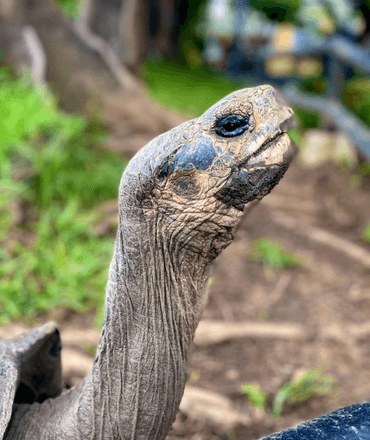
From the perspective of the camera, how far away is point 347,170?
16.4 ft

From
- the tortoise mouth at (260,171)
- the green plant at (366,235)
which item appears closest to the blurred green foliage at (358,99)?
the green plant at (366,235)

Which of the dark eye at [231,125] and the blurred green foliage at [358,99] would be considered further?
the blurred green foliage at [358,99]

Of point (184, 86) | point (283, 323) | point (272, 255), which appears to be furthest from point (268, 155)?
point (184, 86)

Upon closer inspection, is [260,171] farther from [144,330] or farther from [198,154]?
[144,330]

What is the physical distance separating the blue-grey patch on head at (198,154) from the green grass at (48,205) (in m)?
1.89

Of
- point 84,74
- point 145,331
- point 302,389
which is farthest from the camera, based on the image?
point 84,74

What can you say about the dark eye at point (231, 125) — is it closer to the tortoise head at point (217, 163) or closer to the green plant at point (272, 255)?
the tortoise head at point (217, 163)

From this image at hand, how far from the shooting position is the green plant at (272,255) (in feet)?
11.0

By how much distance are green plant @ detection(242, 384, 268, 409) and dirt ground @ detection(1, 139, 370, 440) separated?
3 centimetres

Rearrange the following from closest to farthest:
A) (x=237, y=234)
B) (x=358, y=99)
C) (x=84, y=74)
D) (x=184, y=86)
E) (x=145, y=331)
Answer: (x=145, y=331), (x=237, y=234), (x=84, y=74), (x=358, y=99), (x=184, y=86)

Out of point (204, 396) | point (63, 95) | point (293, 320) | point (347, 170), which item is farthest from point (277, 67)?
point (204, 396)

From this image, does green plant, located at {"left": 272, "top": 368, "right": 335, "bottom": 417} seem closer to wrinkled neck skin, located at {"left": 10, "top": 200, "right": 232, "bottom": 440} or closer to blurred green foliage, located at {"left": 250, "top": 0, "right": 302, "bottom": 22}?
wrinkled neck skin, located at {"left": 10, "top": 200, "right": 232, "bottom": 440}

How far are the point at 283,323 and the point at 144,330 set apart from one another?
2.05 metres

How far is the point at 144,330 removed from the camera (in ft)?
2.89
